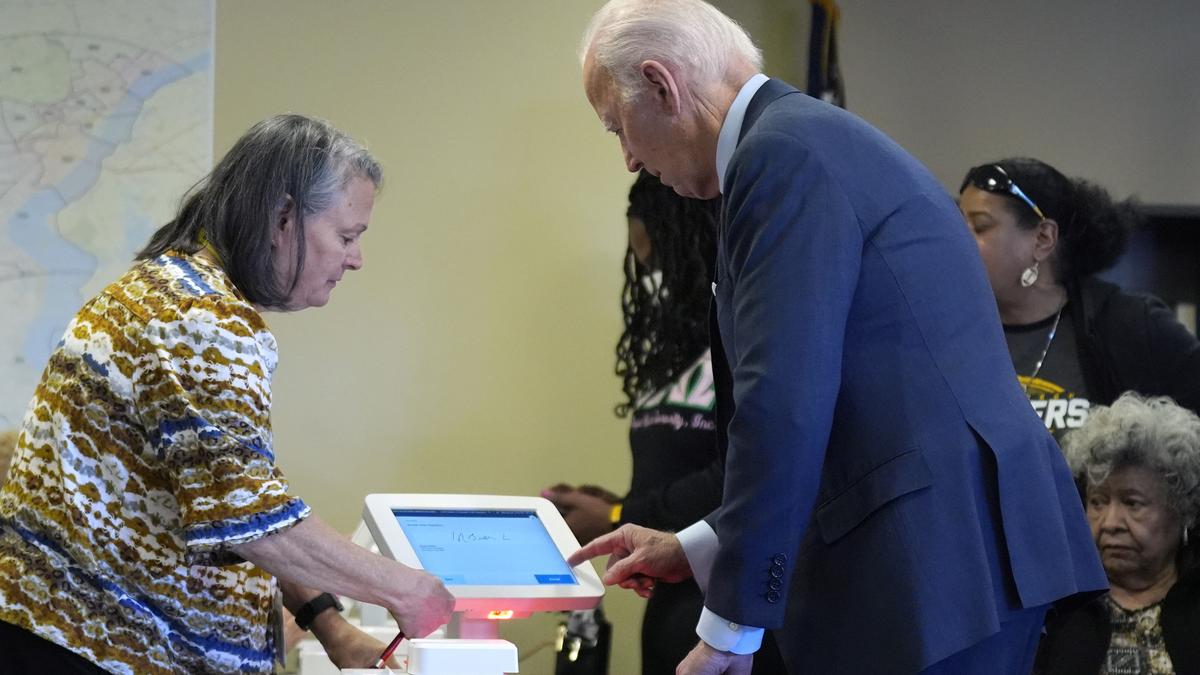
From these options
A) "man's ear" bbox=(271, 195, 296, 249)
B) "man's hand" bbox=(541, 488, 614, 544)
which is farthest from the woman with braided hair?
"man's ear" bbox=(271, 195, 296, 249)

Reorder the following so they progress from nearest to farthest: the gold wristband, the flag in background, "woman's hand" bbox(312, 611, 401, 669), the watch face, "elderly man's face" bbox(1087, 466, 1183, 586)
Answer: the watch face
"woman's hand" bbox(312, 611, 401, 669)
"elderly man's face" bbox(1087, 466, 1183, 586)
the gold wristband
the flag in background

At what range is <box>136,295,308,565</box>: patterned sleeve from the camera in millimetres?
1521

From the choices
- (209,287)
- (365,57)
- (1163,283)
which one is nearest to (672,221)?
(365,57)

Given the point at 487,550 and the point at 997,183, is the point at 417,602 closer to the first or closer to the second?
the point at 487,550

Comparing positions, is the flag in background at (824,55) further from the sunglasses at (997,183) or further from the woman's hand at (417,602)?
the woman's hand at (417,602)

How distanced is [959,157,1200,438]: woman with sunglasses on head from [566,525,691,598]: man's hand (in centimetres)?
132

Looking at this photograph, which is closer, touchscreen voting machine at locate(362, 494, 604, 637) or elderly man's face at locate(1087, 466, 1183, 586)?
touchscreen voting machine at locate(362, 494, 604, 637)

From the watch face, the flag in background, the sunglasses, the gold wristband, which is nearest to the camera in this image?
the watch face

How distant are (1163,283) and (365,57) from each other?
3.17m

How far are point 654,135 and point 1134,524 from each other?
1485 millimetres

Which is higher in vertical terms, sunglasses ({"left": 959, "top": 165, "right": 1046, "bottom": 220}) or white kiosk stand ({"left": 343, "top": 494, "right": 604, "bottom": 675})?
sunglasses ({"left": 959, "top": 165, "right": 1046, "bottom": 220})

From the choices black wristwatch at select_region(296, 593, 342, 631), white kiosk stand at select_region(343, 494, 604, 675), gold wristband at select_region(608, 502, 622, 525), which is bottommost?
gold wristband at select_region(608, 502, 622, 525)

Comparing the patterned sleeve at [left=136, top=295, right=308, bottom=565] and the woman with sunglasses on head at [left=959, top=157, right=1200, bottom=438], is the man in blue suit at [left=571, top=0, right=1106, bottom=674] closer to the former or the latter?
the patterned sleeve at [left=136, top=295, right=308, bottom=565]

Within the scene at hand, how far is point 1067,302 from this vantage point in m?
3.04
